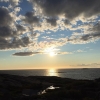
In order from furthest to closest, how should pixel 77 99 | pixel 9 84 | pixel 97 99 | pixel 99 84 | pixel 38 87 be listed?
pixel 9 84, pixel 38 87, pixel 99 84, pixel 77 99, pixel 97 99

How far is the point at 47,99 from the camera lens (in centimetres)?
3812

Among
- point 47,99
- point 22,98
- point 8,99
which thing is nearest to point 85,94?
point 47,99

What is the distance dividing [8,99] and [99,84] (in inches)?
915

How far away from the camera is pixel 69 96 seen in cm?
4003

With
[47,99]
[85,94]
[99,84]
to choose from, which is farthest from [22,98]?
[99,84]

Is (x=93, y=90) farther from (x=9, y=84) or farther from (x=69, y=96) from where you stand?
(x=9, y=84)

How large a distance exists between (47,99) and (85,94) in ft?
29.3

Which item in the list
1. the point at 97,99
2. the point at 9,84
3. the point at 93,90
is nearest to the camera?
the point at 97,99

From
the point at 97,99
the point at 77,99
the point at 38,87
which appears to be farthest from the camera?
the point at 38,87

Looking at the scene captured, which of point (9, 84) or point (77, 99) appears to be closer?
point (77, 99)

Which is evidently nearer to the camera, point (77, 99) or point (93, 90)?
point (77, 99)

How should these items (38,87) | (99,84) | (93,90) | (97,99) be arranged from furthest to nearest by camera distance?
(38,87), (99,84), (93,90), (97,99)

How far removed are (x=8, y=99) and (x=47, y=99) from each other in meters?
8.08

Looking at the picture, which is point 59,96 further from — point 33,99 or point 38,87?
point 38,87
